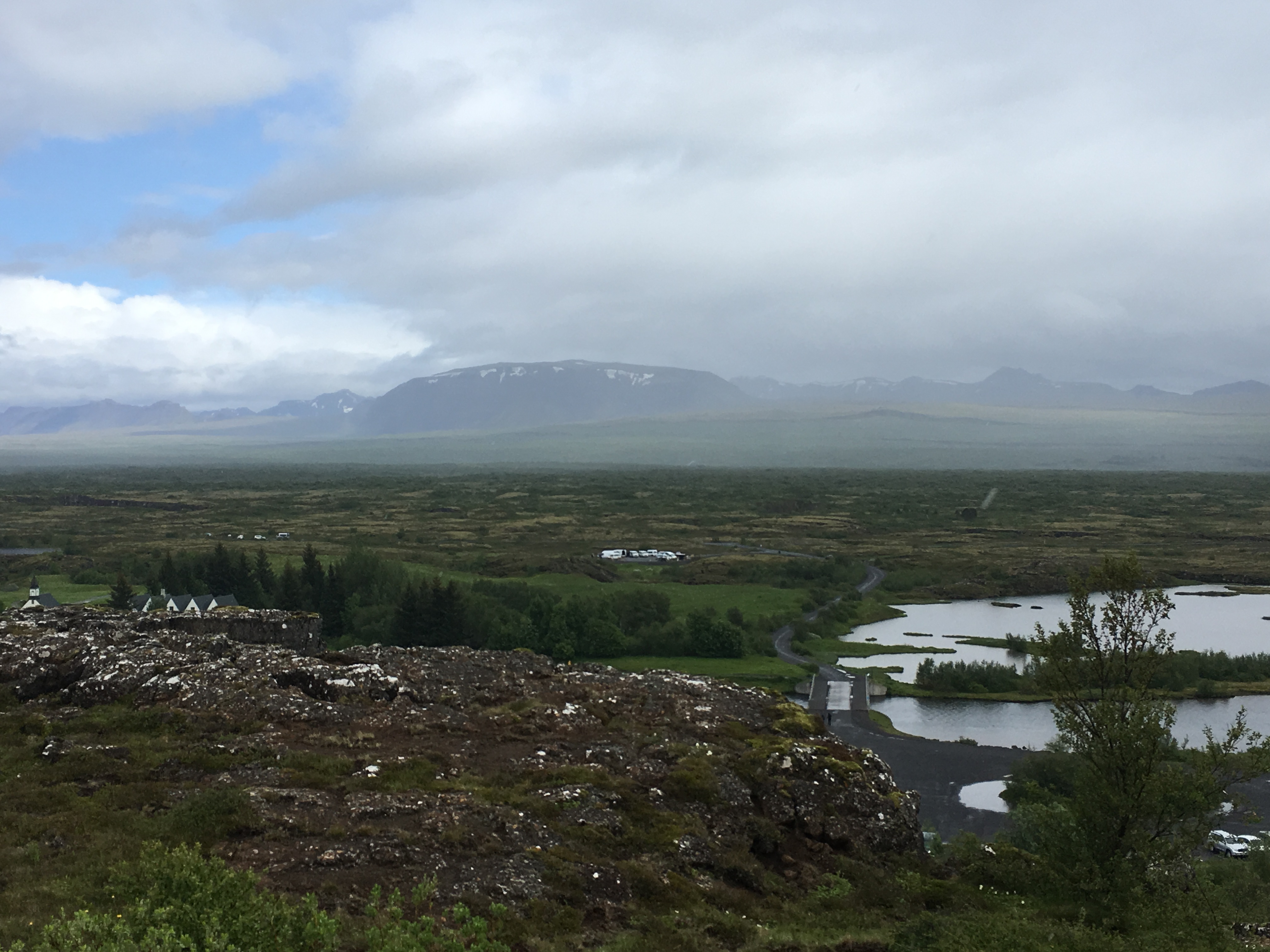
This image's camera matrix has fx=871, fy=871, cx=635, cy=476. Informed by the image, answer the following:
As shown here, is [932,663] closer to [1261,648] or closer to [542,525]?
[1261,648]

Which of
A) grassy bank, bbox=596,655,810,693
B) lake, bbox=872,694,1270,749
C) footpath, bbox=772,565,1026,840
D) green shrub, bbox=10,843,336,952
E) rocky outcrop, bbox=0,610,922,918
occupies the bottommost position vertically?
lake, bbox=872,694,1270,749

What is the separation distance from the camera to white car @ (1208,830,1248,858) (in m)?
34.5

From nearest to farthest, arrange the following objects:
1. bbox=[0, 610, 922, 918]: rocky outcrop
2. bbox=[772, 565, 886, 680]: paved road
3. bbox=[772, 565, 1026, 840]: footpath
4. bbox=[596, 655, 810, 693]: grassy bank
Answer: bbox=[0, 610, 922, 918]: rocky outcrop, bbox=[772, 565, 1026, 840]: footpath, bbox=[596, 655, 810, 693]: grassy bank, bbox=[772, 565, 886, 680]: paved road

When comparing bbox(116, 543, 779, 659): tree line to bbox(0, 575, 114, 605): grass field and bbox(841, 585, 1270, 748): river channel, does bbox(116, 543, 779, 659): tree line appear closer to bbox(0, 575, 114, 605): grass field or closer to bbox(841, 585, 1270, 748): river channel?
bbox(0, 575, 114, 605): grass field

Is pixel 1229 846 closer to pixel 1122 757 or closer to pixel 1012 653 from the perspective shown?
pixel 1122 757

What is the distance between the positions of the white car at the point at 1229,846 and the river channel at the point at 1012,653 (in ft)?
37.0

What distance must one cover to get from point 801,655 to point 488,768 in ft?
194

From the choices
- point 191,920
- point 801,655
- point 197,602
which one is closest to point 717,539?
point 801,655

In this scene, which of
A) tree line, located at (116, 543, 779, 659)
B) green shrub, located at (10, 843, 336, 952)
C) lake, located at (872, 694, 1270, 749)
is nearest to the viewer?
green shrub, located at (10, 843, 336, 952)

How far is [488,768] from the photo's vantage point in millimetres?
19797

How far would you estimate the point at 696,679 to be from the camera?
2761 cm

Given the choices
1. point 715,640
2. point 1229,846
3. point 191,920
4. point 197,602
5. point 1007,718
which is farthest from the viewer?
point 715,640

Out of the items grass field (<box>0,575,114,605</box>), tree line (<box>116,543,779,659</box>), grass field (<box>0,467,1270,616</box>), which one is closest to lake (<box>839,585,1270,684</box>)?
grass field (<box>0,467,1270,616</box>)

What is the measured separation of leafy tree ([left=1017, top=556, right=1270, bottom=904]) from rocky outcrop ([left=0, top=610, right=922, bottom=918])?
388 centimetres
